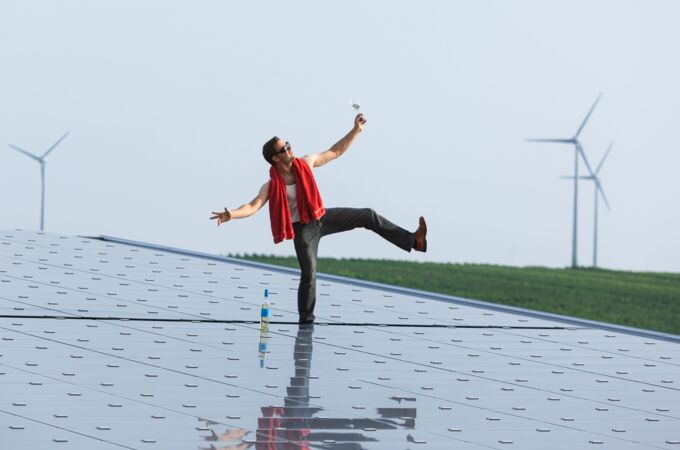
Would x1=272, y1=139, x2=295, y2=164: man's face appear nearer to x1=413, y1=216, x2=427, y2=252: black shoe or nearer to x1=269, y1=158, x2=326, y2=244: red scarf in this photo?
x1=269, y1=158, x2=326, y2=244: red scarf

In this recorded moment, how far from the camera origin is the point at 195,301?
19.9 metres

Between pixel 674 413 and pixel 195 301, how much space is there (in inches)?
312

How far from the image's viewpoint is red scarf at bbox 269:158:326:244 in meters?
17.0

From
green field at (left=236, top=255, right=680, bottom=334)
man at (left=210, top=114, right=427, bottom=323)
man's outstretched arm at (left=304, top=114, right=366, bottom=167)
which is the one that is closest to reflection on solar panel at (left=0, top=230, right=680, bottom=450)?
man at (left=210, top=114, right=427, bottom=323)

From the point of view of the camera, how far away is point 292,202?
1730 centimetres

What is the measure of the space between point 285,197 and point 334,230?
0.96 m

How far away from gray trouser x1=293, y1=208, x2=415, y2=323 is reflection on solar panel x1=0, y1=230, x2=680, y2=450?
69 cm

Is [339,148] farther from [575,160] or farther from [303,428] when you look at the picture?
[575,160]

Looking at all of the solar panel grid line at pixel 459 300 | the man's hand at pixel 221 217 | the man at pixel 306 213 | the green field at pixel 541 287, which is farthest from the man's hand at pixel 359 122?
the green field at pixel 541 287

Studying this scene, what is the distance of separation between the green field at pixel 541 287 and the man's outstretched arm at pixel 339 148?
128 feet

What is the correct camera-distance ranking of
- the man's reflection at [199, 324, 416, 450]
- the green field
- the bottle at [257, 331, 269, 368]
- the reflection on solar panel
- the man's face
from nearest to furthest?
the man's reflection at [199, 324, 416, 450] → the reflection on solar panel → the bottle at [257, 331, 269, 368] → the man's face → the green field

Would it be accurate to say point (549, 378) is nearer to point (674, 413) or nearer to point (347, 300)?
point (674, 413)

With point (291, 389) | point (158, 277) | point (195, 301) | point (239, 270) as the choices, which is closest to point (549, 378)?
point (291, 389)

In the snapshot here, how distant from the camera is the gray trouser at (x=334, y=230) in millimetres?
17500
